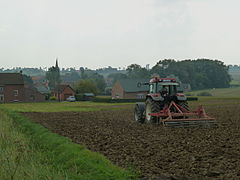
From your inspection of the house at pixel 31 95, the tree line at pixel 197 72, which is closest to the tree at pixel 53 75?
the tree line at pixel 197 72

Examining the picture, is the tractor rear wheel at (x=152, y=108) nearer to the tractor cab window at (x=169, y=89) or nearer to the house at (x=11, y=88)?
the tractor cab window at (x=169, y=89)

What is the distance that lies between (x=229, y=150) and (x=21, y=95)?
67.2 meters

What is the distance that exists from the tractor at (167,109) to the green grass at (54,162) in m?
5.52

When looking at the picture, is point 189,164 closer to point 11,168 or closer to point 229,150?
point 229,150

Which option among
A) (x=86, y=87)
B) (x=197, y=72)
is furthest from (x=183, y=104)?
(x=197, y=72)

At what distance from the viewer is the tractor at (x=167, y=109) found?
1537 centimetres

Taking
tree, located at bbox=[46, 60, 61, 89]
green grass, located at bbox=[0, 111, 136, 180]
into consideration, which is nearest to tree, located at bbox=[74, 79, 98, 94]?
tree, located at bbox=[46, 60, 61, 89]

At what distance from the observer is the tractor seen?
15367 millimetres

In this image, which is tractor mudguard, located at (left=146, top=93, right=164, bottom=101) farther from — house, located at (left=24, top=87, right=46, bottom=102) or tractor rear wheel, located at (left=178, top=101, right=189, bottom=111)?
house, located at (left=24, top=87, right=46, bottom=102)

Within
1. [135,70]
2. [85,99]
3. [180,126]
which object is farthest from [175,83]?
[135,70]

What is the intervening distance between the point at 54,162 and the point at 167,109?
8029 mm

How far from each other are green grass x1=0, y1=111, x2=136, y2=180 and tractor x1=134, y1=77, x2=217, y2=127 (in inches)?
217

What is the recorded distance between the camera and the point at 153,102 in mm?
17219

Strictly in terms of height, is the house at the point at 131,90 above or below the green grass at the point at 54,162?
above
